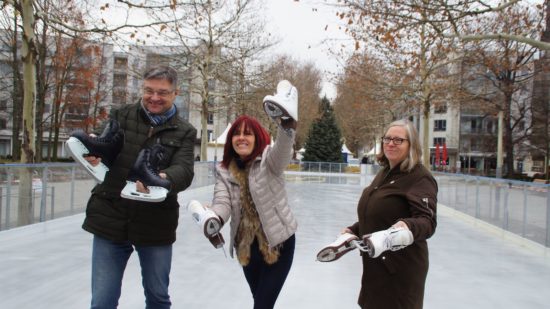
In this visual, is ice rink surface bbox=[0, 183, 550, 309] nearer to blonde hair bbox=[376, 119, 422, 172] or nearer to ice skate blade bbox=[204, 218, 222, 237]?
ice skate blade bbox=[204, 218, 222, 237]

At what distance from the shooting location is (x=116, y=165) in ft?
8.13

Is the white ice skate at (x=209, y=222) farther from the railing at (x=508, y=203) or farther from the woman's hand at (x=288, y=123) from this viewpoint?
the railing at (x=508, y=203)

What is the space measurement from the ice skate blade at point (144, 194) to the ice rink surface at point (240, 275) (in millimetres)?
2002

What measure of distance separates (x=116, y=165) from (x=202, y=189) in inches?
548

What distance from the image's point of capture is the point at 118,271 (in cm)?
250

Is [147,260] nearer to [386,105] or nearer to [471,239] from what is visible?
[471,239]

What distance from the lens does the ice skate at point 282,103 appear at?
240 cm

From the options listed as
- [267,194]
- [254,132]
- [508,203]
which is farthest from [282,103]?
[508,203]

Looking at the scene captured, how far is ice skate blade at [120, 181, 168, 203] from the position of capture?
2.23m

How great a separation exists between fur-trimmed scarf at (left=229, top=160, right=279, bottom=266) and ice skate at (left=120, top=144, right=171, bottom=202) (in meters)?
0.56

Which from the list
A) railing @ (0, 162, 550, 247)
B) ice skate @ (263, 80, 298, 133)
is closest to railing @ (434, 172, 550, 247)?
railing @ (0, 162, 550, 247)

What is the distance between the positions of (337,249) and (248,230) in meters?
0.56

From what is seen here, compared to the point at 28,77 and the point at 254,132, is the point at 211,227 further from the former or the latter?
the point at 28,77

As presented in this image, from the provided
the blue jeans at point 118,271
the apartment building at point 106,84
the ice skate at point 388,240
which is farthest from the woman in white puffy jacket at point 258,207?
the apartment building at point 106,84
